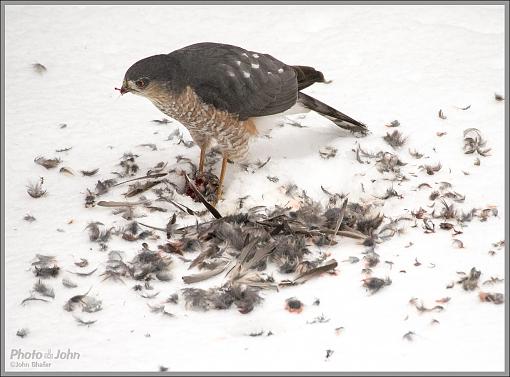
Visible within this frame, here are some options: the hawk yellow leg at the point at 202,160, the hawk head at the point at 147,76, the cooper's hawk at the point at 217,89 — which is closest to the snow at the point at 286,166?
the hawk yellow leg at the point at 202,160

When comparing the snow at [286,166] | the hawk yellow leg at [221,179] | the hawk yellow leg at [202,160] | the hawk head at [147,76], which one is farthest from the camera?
the hawk yellow leg at [202,160]

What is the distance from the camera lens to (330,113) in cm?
679

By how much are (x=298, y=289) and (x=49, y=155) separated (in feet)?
8.48

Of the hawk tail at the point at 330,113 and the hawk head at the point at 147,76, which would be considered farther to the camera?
the hawk tail at the point at 330,113

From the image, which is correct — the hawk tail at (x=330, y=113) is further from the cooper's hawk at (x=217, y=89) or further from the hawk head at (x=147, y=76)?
the hawk head at (x=147, y=76)

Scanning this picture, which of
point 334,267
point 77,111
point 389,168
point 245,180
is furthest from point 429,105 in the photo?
point 77,111

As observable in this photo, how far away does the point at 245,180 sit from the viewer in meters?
6.41

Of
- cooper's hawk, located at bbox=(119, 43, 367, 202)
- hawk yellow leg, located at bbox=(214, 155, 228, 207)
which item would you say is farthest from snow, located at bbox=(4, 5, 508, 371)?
cooper's hawk, located at bbox=(119, 43, 367, 202)

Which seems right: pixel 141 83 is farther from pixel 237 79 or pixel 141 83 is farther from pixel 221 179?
pixel 221 179

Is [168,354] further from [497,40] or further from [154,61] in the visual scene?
[497,40]

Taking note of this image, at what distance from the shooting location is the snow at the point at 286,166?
472 cm

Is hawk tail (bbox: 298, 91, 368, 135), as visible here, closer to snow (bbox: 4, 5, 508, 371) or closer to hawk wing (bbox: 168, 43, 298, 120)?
snow (bbox: 4, 5, 508, 371)

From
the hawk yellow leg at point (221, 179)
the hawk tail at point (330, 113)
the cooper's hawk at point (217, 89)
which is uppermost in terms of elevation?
the cooper's hawk at point (217, 89)

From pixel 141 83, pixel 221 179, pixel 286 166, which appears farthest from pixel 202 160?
pixel 141 83
